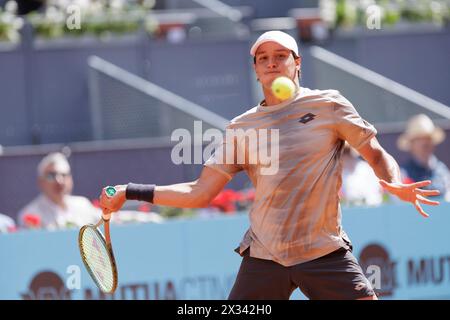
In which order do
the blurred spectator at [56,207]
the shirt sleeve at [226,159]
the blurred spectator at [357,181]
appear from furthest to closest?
1. the blurred spectator at [357,181]
2. the blurred spectator at [56,207]
3. the shirt sleeve at [226,159]

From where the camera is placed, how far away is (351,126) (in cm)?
464

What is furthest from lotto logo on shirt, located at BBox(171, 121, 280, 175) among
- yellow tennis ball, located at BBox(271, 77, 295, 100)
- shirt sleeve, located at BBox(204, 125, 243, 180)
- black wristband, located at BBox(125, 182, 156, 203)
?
black wristband, located at BBox(125, 182, 156, 203)

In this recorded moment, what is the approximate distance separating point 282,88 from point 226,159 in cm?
51

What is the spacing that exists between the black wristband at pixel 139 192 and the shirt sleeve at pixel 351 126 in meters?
0.92

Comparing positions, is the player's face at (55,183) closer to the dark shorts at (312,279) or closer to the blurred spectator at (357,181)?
the blurred spectator at (357,181)

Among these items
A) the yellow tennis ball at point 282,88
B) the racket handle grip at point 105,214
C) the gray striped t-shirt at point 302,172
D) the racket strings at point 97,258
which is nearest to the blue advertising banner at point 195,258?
the racket strings at point 97,258

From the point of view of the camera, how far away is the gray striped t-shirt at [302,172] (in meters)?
4.63

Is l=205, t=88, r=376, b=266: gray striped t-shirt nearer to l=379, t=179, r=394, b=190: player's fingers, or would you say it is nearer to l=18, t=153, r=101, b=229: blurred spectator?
l=379, t=179, r=394, b=190: player's fingers

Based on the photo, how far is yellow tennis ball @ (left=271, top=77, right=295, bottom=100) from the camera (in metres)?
4.51

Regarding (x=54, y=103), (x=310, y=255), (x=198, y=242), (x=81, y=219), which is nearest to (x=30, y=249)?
(x=81, y=219)

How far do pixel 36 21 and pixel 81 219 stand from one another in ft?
13.4

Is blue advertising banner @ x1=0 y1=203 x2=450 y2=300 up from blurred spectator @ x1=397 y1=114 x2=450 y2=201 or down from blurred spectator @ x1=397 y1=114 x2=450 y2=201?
down

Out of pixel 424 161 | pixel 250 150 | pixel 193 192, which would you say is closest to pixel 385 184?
pixel 250 150
